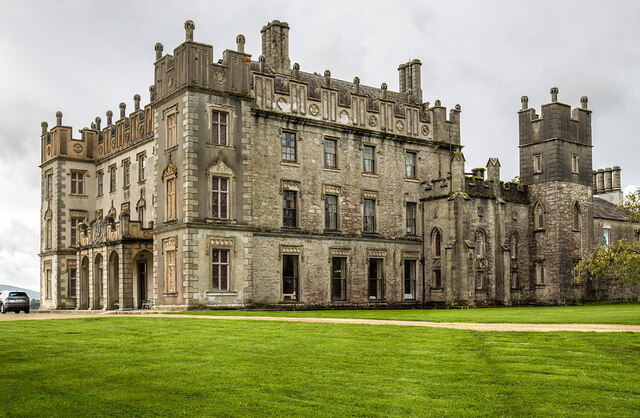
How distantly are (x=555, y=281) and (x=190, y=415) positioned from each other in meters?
38.9

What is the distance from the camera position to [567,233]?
152ft

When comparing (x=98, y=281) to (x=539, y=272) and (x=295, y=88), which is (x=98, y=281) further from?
(x=539, y=272)

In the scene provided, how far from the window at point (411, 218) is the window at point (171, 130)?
15344 millimetres

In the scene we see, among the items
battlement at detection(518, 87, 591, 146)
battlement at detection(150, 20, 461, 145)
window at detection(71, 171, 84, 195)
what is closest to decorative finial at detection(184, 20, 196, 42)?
battlement at detection(150, 20, 461, 145)

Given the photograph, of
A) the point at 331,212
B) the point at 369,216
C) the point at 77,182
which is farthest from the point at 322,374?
the point at 77,182

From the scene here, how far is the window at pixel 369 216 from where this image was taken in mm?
42812

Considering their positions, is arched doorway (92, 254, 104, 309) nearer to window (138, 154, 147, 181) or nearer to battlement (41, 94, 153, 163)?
window (138, 154, 147, 181)

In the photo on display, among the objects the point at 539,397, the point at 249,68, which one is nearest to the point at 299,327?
the point at 539,397

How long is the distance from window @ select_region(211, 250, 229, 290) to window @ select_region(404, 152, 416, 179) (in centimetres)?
1416

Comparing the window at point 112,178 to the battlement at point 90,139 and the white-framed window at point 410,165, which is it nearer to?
the battlement at point 90,139

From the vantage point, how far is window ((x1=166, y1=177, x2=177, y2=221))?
3616 cm

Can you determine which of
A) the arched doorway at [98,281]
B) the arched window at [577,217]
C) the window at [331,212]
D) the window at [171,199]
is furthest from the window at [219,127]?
the arched window at [577,217]

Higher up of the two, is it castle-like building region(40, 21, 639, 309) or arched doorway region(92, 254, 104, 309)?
castle-like building region(40, 21, 639, 309)

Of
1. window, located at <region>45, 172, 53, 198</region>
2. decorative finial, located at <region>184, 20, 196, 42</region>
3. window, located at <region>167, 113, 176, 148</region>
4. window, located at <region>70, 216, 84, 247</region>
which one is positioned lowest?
window, located at <region>70, 216, 84, 247</region>
